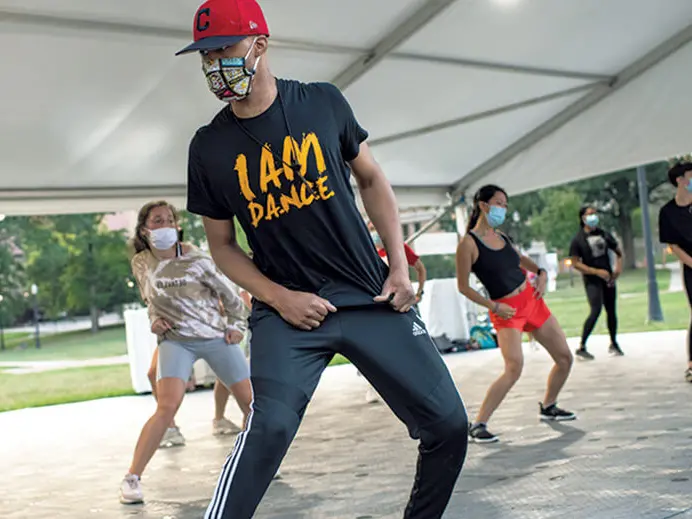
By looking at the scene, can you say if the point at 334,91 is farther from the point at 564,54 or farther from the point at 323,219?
the point at 564,54

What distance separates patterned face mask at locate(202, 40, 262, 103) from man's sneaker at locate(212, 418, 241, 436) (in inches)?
228

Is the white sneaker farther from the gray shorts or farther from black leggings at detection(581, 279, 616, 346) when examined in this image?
the gray shorts

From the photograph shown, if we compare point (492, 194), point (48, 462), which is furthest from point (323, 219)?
point (48, 462)

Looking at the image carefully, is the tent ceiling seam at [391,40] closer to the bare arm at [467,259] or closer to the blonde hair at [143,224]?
the bare arm at [467,259]

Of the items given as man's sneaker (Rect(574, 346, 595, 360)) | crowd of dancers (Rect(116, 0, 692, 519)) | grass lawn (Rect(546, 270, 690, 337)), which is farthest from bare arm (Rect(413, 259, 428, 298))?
grass lawn (Rect(546, 270, 690, 337))

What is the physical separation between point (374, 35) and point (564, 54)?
2562 millimetres

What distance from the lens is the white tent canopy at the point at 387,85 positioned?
8.11 metres

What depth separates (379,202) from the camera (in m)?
3.05

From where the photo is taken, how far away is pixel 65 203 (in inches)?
434

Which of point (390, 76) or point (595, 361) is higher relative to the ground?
point (390, 76)

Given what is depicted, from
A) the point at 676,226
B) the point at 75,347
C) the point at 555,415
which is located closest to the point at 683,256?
the point at 676,226

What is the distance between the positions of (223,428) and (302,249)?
560 cm

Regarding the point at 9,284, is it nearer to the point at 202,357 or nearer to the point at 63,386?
the point at 63,386

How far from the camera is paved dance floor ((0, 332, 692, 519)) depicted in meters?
4.43
